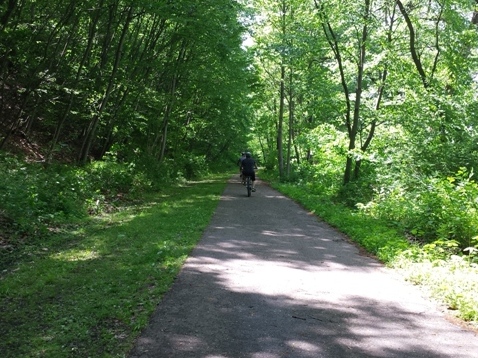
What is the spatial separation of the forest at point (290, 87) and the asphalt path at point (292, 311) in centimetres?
76

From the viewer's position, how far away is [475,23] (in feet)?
48.9

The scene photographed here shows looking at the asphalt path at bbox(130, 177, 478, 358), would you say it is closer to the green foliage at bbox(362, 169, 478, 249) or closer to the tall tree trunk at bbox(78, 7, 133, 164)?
the green foliage at bbox(362, 169, 478, 249)

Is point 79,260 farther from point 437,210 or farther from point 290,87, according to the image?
point 290,87

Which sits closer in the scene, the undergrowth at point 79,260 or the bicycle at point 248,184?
the undergrowth at point 79,260

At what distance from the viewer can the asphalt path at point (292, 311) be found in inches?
161

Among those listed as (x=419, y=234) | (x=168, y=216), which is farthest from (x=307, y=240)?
(x=168, y=216)

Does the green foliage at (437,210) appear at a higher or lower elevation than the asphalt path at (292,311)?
higher

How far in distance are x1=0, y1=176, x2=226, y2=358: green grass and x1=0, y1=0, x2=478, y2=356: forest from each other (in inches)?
29.4

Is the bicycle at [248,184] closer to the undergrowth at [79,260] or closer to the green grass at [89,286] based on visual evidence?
the undergrowth at [79,260]

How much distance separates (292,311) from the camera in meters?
5.03

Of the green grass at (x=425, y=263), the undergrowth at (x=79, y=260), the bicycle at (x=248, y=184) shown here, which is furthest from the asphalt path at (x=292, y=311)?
the bicycle at (x=248, y=184)

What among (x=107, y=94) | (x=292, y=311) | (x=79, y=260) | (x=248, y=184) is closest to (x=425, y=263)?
(x=292, y=311)

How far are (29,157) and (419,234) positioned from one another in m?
13.5

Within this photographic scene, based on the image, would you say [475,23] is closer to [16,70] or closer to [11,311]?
[16,70]
